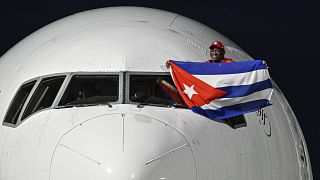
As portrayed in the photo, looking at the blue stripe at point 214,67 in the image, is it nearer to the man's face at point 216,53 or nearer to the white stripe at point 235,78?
the white stripe at point 235,78

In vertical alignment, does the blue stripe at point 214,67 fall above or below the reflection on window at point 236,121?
above

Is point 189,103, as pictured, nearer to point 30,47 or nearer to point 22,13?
point 30,47

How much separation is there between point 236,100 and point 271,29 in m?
12.3

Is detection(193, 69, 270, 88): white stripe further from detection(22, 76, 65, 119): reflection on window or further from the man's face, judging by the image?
detection(22, 76, 65, 119): reflection on window

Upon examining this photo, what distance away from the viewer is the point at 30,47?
15945mm

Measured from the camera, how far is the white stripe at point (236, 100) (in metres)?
14.5

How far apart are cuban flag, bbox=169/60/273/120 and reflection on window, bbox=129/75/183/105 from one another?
14cm

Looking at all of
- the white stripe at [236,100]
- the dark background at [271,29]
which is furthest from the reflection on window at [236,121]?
the dark background at [271,29]

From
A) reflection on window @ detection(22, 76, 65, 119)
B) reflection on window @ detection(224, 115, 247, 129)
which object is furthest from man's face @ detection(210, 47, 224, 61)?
reflection on window @ detection(22, 76, 65, 119)

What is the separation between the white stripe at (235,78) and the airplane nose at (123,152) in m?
1.53

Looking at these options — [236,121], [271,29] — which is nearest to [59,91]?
[236,121]

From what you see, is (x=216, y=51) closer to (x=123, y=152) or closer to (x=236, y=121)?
(x=236, y=121)

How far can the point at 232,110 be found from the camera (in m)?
14.5

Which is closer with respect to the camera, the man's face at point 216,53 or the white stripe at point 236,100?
the white stripe at point 236,100
